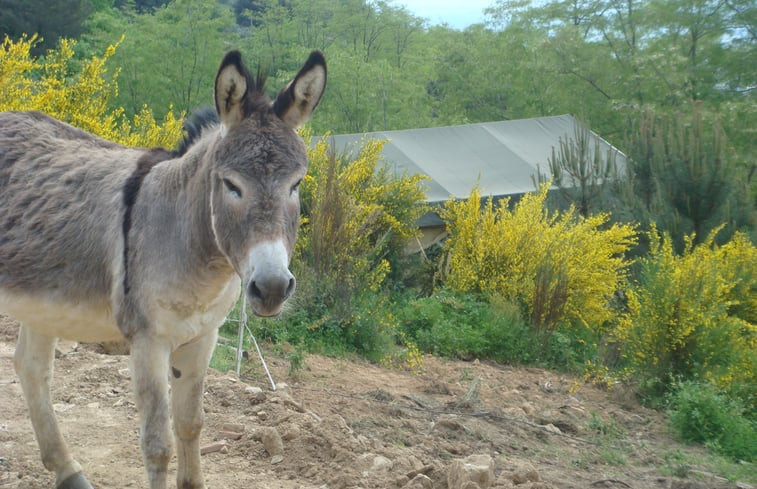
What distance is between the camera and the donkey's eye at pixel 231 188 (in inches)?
122

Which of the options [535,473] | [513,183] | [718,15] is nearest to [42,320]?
[535,473]

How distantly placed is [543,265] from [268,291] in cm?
895

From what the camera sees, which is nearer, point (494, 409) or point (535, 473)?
point (535, 473)

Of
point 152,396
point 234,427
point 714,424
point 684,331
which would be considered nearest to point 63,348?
point 234,427

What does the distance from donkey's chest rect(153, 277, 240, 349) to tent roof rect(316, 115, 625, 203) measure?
1206cm

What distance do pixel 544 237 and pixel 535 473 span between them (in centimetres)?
719

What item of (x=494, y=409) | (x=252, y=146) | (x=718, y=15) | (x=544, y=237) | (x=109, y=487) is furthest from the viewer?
(x=718, y=15)

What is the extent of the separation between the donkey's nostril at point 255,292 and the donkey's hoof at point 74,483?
206cm

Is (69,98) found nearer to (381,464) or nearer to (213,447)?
(213,447)

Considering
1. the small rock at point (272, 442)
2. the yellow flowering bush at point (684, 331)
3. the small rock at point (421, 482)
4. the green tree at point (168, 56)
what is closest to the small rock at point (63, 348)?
the small rock at point (272, 442)

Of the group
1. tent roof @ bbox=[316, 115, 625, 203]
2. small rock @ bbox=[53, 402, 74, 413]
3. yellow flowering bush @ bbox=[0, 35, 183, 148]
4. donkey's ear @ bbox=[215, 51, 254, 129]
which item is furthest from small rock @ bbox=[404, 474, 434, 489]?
tent roof @ bbox=[316, 115, 625, 203]

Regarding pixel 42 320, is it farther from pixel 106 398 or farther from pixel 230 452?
pixel 106 398

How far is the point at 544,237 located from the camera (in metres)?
11.8

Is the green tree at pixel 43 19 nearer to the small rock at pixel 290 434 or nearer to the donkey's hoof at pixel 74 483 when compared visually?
the small rock at pixel 290 434
